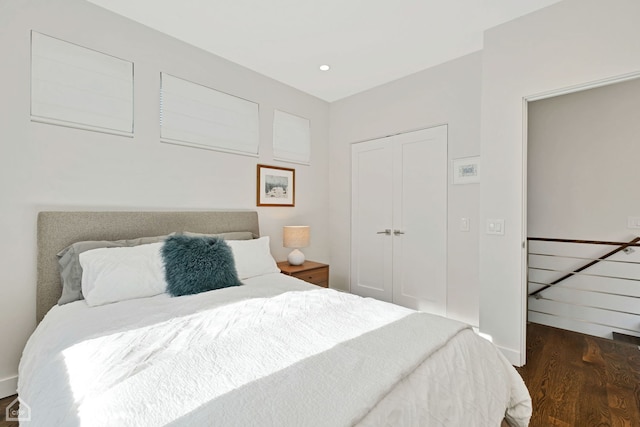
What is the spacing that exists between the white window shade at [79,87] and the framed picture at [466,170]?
9.83ft

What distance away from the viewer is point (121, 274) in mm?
1845

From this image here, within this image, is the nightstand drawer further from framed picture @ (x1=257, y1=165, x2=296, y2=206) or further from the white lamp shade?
framed picture @ (x1=257, y1=165, x2=296, y2=206)

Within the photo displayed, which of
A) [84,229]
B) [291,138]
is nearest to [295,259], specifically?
[291,138]

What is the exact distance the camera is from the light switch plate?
7.93 ft

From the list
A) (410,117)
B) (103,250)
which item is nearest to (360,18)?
(410,117)

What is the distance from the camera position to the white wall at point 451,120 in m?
2.84

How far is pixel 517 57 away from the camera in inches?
92.3

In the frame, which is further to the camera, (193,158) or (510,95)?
(193,158)

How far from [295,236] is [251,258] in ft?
2.65

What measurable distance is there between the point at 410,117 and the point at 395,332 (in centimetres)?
265


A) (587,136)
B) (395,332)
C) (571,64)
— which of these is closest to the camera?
(395,332)

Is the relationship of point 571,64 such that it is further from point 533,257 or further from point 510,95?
point 533,257

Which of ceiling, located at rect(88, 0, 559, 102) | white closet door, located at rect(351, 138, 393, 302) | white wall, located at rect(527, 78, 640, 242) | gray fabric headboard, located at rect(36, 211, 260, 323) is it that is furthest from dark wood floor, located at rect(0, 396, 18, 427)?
white wall, located at rect(527, 78, 640, 242)

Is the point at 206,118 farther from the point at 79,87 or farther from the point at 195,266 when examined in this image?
the point at 195,266
